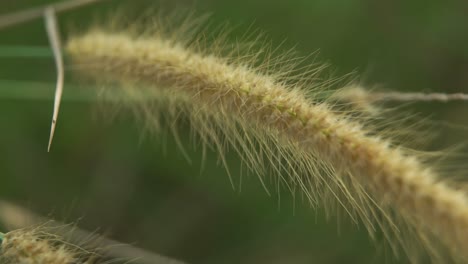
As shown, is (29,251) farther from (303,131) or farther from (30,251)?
(303,131)

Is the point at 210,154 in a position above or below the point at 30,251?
above

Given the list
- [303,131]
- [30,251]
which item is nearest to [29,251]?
[30,251]

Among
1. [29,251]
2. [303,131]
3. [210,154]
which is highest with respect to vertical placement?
[210,154]

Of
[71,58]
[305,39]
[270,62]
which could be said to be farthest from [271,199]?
[270,62]

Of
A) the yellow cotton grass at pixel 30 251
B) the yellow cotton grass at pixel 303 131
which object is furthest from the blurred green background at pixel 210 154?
the yellow cotton grass at pixel 30 251

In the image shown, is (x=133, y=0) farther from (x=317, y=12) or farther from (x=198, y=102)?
(x=198, y=102)

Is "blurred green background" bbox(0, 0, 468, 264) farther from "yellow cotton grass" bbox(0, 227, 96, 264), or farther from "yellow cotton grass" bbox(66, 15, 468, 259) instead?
"yellow cotton grass" bbox(0, 227, 96, 264)
